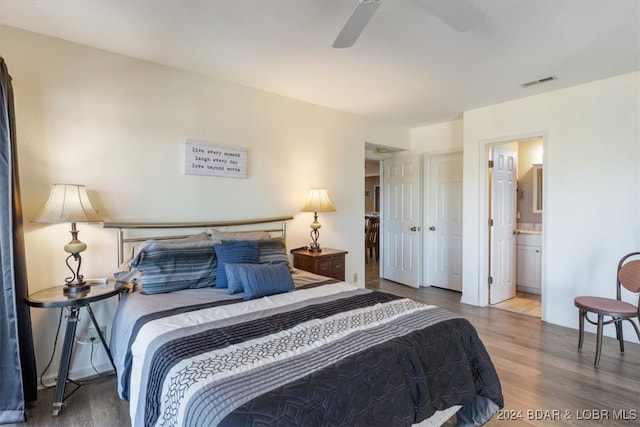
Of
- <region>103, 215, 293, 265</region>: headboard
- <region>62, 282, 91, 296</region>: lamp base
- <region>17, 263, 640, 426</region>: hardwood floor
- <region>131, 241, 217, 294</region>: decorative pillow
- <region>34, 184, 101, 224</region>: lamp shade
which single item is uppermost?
<region>34, 184, 101, 224</region>: lamp shade

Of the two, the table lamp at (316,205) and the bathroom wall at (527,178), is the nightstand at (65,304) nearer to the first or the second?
the table lamp at (316,205)

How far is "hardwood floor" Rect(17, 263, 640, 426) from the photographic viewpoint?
6.47 ft

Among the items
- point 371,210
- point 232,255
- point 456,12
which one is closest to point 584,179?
point 456,12

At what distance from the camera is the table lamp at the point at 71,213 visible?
208 cm

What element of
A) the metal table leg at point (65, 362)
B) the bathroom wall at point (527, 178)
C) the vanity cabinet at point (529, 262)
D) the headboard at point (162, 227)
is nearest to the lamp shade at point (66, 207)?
the headboard at point (162, 227)

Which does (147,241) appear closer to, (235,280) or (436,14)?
(235,280)

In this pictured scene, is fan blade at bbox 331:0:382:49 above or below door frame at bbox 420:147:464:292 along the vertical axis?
above

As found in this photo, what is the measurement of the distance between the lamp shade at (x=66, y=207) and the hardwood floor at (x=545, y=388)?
121 centimetres

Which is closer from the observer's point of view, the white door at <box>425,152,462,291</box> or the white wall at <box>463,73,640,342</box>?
the white wall at <box>463,73,640,342</box>

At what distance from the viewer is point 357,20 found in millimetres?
1653

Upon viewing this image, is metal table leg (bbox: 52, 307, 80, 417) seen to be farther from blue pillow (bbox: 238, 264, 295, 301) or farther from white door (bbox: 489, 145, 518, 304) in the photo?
white door (bbox: 489, 145, 518, 304)

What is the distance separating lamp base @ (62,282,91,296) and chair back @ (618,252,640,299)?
13.6ft

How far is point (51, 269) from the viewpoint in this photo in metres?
2.33

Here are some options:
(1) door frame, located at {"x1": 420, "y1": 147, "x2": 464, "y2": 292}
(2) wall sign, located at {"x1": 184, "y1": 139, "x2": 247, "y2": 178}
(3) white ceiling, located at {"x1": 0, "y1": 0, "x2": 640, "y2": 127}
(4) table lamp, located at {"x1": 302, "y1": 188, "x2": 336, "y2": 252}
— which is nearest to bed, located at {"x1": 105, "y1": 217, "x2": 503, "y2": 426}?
(2) wall sign, located at {"x1": 184, "y1": 139, "x2": 247, "y2": 178}
